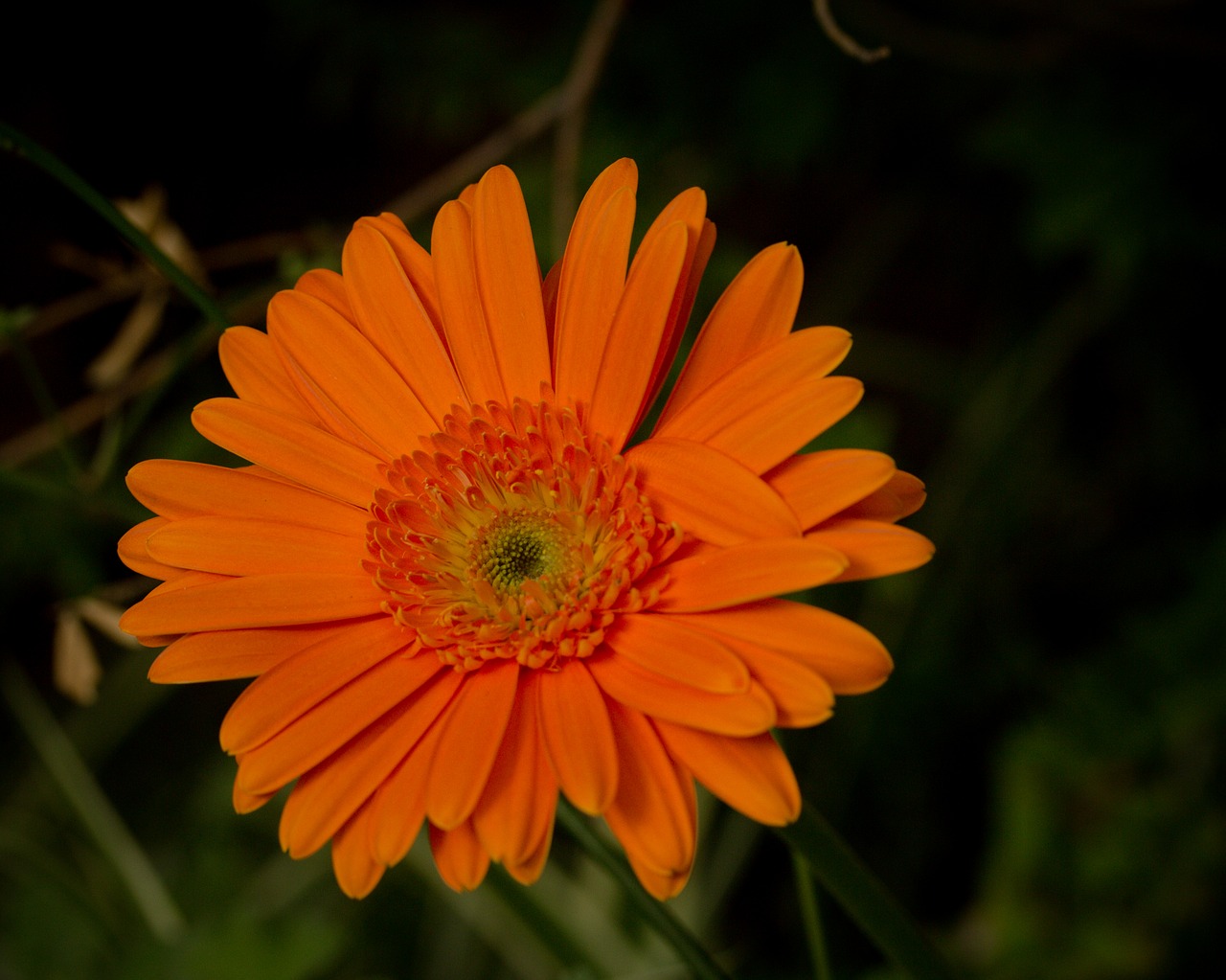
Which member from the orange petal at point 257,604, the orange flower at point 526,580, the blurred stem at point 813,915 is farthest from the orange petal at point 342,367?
the blurred stem at point 813,915

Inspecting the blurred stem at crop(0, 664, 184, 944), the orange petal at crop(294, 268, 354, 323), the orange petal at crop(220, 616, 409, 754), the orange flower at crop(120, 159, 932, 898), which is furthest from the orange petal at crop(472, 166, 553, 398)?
the blurred stem at crop(0, 664, 184, 944)

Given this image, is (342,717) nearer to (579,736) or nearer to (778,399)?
(579,736)

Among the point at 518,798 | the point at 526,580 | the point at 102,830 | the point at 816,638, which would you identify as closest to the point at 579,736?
the point at 518,798

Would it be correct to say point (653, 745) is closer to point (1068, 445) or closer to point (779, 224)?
point (1068, 445)

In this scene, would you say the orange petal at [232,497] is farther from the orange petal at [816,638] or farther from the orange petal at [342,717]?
the orange petal at [816,638]

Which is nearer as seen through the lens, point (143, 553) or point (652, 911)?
point (652, 911)

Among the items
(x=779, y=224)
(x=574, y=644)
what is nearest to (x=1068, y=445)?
(x=779, y=224)
